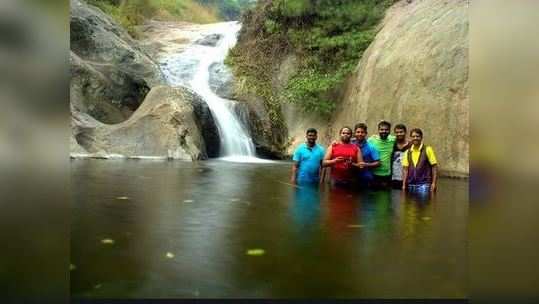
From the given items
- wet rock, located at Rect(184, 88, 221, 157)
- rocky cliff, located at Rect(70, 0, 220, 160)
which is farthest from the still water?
wet rock, located at Rect(184, 88, 221, 157)

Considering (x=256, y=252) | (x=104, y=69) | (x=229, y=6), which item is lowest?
(x=256, y=252)

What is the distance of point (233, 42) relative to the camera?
2278 cm

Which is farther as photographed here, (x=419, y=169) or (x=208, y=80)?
(x=208, y=80)

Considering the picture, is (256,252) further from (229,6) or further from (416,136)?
(229,6)

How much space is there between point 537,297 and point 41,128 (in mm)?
1678

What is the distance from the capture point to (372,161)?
7.52 meters

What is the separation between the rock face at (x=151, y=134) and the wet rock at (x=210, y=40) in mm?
8429

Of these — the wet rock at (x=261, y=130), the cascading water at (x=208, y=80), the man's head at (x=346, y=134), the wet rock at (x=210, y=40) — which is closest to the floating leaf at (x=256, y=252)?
the man's head at (x=346, y=134)

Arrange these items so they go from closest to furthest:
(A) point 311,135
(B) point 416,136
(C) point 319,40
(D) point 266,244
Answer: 1. (D) point 266,244
2. (B) point 416,136
3. (A) point 311,135
4. (C) point 319,40

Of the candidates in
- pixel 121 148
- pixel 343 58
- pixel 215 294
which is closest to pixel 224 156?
pixel 121 148

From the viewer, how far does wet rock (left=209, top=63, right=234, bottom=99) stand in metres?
19.0

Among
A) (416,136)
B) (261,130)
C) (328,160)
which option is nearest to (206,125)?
(261,130)

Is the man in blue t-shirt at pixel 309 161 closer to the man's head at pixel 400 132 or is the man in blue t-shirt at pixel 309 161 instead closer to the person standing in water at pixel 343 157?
the person standing in water at pixel 343 157

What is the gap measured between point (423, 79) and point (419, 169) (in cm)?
413
